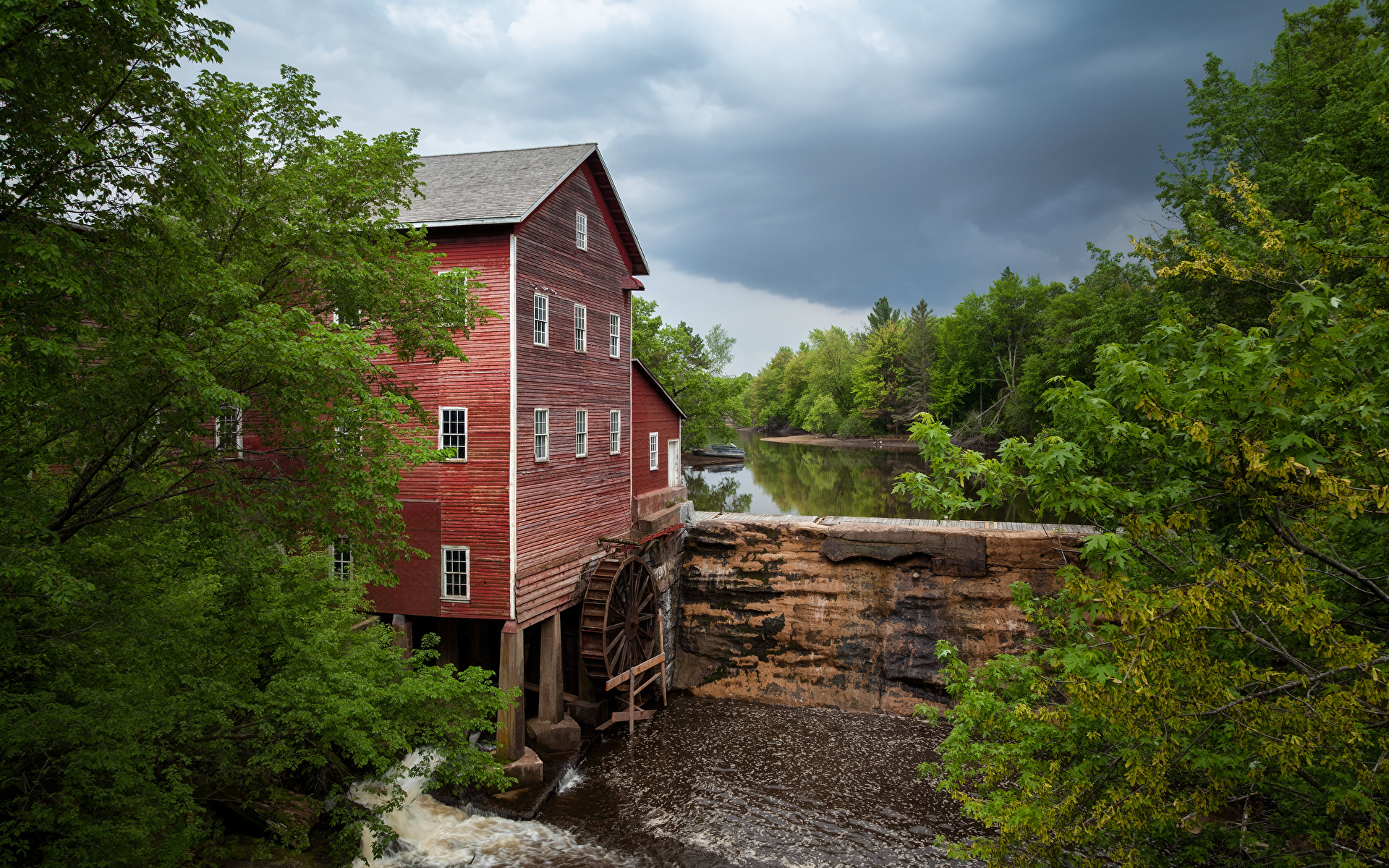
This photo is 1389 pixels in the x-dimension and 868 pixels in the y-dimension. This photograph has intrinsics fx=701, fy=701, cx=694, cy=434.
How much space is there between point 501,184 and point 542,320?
10.5 ft

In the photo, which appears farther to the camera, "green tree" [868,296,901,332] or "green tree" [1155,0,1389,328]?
"green tree" [868,296,901,332]

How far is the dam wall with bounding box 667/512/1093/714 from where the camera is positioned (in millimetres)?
18938

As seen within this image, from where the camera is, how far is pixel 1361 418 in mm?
4473

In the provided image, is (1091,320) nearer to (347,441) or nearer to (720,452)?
(347,441)

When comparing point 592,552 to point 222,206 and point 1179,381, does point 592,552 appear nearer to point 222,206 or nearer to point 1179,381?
point 222,206

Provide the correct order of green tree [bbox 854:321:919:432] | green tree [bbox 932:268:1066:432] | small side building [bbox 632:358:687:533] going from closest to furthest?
small side building [bbox 632:358:687:533] < green tree [bbox 932:268:1066:432] < green tree [bbox 854:321:919:432]

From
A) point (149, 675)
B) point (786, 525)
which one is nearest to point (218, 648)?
point (149, 675)

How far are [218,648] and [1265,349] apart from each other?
10.5 metres

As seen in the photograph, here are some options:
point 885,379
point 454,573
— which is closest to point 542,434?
point 454,573

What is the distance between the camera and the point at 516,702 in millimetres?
13844

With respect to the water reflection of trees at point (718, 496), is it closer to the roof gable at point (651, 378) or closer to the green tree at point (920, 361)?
the roof gable at point (651, 378)

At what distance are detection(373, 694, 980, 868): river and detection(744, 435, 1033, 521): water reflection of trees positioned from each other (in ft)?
38.2

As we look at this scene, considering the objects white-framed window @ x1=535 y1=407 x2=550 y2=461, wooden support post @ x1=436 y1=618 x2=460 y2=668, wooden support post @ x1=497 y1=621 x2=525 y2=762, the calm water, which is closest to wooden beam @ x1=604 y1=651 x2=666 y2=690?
wooden support post @ x1=497 y1=621 x2=525 y2=762

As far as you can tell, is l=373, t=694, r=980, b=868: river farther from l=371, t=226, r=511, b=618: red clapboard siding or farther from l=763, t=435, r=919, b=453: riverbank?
l=763, t=435, r=919, b=453: riverbank
